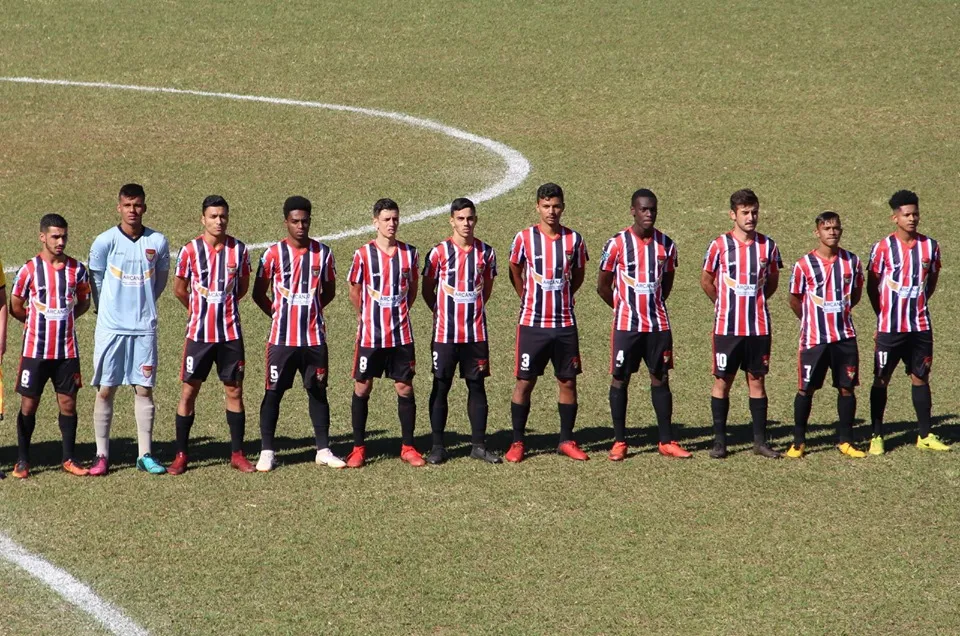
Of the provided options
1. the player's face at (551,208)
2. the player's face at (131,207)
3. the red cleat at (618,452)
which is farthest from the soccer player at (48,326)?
the red cleat at (618,452)

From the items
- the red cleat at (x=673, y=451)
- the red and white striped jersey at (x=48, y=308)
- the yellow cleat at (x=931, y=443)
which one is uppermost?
the red and white striped jersey at (x=48, y=308)

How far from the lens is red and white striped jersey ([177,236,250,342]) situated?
10.9 metres

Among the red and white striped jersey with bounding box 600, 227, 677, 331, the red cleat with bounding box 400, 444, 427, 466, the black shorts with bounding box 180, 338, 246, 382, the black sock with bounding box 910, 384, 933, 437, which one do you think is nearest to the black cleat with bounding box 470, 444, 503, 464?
the red cleat with bounding box 400, 444, 427, 466

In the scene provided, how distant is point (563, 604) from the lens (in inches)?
348

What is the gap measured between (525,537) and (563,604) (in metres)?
1.07

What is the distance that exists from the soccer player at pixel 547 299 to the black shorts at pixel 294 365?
63.0 inches

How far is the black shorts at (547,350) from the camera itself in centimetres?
1136

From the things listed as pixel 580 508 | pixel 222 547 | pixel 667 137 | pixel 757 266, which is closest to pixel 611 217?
pixel 667 137

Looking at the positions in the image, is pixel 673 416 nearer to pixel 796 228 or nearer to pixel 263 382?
pixel 263 382

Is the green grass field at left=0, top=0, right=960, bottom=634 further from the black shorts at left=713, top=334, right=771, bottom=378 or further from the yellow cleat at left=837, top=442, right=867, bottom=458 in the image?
the black shorts at left=713, top=334, right=771, bottom=378

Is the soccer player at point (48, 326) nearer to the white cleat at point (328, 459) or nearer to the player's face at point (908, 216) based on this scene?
the white cleat at point (328, 459)

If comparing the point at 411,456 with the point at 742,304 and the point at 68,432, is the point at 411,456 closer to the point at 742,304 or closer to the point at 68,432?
the point at 68,432

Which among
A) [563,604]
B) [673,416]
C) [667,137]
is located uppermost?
[667,137]

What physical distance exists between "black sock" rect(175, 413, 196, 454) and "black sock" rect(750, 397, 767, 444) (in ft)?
14.8
